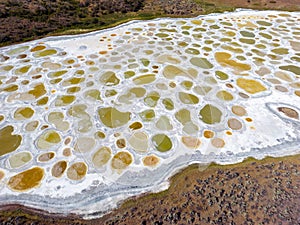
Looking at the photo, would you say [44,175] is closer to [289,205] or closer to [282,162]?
[289,205]

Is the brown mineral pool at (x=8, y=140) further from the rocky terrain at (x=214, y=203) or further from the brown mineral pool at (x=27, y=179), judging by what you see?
the rocky terrain at (x=214, y=203)

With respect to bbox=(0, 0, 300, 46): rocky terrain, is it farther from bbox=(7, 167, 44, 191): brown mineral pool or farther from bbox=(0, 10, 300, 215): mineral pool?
bbox=(7, 167, 44, 191): brown mineral pool

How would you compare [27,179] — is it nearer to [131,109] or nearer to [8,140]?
[8,140]

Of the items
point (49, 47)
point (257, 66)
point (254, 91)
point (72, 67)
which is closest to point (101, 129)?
point (72, 67)

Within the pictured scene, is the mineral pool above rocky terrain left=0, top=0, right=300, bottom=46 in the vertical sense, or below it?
below

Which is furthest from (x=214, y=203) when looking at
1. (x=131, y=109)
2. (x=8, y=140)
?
(x=8, y=140)

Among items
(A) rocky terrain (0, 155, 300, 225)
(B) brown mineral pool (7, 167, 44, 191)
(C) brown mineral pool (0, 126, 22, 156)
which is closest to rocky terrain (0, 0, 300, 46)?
(C) brown mineral pool (0, 126, 22, 156)
